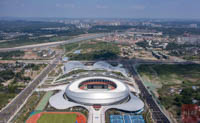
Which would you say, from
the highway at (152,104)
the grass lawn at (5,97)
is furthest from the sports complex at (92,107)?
the grass lawn at (5,97)

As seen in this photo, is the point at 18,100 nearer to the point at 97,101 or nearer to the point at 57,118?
the point at 57,118

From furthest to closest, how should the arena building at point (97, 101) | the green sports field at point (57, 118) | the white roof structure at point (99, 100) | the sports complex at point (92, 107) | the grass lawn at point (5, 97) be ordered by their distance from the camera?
the grass lawn at point (5, 97), the white roof structure at point (99, 100), the arena building at point (97, 101), the sports complex at point (92, 107), the green sports field at point (57, 118)

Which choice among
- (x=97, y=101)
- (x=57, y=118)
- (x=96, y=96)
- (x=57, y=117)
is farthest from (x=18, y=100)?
(x=97, y=101)

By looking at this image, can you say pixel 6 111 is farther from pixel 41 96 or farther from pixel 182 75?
pixel 182 75

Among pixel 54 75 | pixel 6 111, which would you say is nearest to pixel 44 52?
pixel 54 75

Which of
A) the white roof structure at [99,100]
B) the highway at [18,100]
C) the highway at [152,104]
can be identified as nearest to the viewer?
the highway at [152,104]

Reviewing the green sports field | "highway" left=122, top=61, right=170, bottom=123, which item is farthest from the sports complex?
"highway" left=122, top=61, right=170, bottom=123

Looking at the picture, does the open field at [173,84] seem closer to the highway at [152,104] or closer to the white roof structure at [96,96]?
the highway at [152,104]

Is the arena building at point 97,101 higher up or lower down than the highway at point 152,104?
A: higher up
